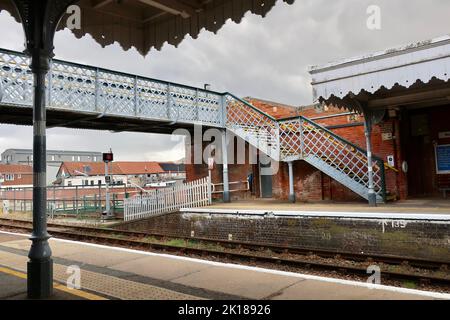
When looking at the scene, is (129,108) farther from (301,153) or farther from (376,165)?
(376,165)

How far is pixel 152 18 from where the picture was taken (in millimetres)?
7316

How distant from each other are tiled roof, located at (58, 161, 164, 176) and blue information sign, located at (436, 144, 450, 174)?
5088cm

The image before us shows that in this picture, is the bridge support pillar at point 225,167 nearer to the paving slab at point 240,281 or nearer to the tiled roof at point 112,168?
the paving slab at point 240,281

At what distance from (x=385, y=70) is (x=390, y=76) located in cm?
20

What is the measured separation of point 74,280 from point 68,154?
113 metres

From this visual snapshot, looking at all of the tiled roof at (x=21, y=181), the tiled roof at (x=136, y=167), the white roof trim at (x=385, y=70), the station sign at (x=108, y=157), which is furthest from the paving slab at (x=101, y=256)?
the tiled roof at (x=136, y=167)

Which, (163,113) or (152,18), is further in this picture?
(163,113)

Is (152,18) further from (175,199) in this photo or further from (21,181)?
(21,181)

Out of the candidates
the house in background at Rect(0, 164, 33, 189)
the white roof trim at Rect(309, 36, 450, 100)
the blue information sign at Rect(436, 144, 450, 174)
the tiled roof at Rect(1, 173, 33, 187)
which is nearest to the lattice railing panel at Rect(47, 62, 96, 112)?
the white roof trim at Rect(309, 36, 450, 100)

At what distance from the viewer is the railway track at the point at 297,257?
730 centimetres

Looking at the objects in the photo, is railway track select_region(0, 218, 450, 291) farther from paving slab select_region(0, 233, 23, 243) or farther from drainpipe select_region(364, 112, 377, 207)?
drainpipe select_region(364, 112, 377, 207)

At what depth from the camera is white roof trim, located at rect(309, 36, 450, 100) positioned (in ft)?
28.6

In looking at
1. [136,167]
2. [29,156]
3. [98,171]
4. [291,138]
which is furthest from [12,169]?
Answer: [291,138]

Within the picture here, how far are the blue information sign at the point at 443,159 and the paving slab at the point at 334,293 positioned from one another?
10.2m
